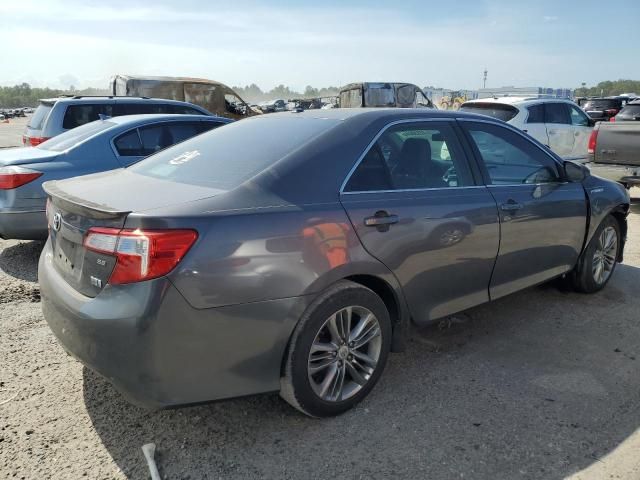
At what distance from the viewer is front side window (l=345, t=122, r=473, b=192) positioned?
296 cm

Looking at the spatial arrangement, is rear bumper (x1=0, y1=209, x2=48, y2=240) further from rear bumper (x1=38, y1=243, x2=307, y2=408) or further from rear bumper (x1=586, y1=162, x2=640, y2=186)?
rear bumper (x1=586, y1=162, x2=640, y2=186)

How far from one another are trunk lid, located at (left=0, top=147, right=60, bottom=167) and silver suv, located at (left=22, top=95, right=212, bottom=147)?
1986 millimetres

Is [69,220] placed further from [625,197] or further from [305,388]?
[625,197]

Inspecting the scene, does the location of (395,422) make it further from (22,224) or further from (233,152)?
(22,224)

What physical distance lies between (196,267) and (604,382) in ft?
8.52

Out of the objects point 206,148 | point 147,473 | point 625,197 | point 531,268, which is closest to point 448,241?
point 531,268

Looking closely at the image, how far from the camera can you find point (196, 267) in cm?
226

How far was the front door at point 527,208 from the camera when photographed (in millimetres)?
3604

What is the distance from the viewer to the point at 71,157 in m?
5.47

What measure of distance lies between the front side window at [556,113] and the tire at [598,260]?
6731mm

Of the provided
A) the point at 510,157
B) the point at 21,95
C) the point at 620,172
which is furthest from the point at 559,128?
the point at 21,95

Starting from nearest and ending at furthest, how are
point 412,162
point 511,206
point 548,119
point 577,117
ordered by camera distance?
point 412,162 < point 511,206 < point 548,119 < point 577,117

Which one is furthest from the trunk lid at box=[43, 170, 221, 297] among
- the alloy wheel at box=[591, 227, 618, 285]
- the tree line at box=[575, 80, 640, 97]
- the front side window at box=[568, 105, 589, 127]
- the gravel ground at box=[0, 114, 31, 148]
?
the tree line at box=[575, 80, 640, 97]

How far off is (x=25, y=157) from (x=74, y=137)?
684mm
